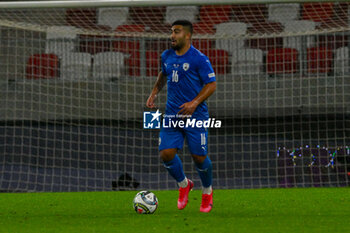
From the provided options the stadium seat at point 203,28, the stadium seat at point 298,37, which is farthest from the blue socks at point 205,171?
the stadium seat at point 298,37

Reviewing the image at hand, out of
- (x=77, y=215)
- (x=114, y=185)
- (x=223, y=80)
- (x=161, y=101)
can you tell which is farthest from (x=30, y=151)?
(x=77, y=215)

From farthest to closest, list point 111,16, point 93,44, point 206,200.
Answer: point 111,16 < point 93,44 < point 206,200

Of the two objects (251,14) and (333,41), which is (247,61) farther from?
(333,41)

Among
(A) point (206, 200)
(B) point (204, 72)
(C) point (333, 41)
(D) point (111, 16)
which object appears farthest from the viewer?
(D) point (111, 16)

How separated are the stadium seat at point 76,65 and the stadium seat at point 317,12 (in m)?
4.34

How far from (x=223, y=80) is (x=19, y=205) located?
5688mm

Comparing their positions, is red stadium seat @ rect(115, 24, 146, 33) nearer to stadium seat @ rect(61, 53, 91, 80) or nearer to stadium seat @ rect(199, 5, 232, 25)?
stadium seat @ rect(61, 53, 91, 80)

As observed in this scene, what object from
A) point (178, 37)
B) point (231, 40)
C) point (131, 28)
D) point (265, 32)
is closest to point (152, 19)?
point (131, 28)

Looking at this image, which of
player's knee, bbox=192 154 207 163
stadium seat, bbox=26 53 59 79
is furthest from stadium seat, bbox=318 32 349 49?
player's knee, bbox=192 154 207 163

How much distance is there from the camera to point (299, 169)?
460 inches

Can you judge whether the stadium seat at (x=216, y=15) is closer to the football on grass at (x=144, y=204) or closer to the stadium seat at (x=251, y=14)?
the stadium seat at (x=251, y=14)

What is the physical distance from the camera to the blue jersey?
5.70 m

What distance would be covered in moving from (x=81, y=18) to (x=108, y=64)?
1.41 metres

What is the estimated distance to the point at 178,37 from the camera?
5.73 m
